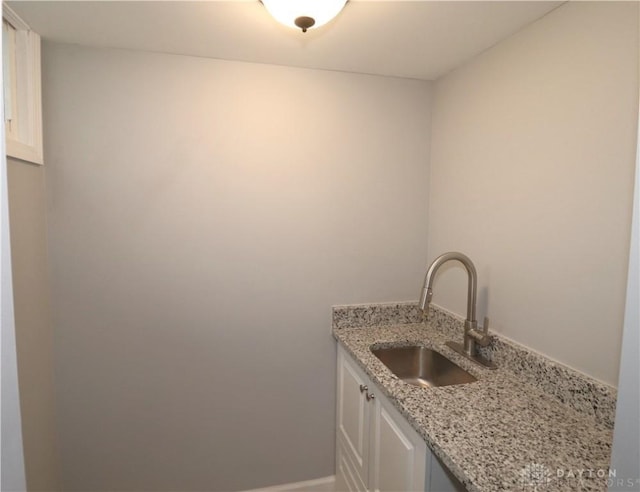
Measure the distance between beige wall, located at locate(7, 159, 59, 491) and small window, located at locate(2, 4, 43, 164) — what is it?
11 cm

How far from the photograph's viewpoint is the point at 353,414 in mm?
1667

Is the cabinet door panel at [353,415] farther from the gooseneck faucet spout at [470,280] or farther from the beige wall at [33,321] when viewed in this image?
the beige wall at [33,321]

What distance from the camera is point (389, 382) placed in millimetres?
1310

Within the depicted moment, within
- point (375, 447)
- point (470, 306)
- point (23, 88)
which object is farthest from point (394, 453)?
point (23, 88)

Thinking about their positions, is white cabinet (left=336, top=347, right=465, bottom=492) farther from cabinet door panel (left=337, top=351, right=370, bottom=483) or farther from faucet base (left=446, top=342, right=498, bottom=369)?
faucet base (left=446, top=342, right=498, bottom=369)

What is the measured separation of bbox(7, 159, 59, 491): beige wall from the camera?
4.34 ft

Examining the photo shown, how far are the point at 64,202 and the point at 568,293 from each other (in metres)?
2.12

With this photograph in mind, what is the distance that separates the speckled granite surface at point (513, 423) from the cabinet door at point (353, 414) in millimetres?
165

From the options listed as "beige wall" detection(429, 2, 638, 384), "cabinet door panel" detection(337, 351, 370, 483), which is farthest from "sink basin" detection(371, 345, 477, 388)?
"beige wall" detection(429, 2, 638, 384)

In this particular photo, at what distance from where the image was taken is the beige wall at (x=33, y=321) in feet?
4.34

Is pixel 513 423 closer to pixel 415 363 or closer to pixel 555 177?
pixel 415 363

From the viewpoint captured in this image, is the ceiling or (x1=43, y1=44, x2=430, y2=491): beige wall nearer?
the ceiling

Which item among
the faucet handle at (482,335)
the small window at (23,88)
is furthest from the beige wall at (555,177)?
the small window at (23,88)

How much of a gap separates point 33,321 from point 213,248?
2.59ft
